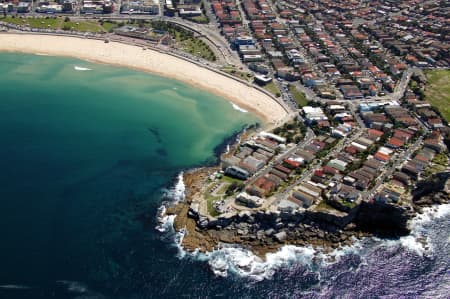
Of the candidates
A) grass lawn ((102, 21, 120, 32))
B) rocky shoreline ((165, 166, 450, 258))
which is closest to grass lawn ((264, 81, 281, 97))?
rocky shoreline ((165, 166, 450, 258))

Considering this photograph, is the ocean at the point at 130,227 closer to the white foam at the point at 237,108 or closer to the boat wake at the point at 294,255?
the boat wake at the point at 294,255

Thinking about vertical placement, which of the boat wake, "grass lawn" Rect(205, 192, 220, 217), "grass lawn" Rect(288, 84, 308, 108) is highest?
"grass lawn" Rect(288, 84, 308, 108)

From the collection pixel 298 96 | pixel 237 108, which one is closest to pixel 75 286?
pixel 237 108

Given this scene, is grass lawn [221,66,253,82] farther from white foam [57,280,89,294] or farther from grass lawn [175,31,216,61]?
white foam [57,280,89,294]

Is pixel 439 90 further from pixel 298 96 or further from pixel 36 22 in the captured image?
pixel 36 22

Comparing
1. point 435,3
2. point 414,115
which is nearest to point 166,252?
point 414,115
